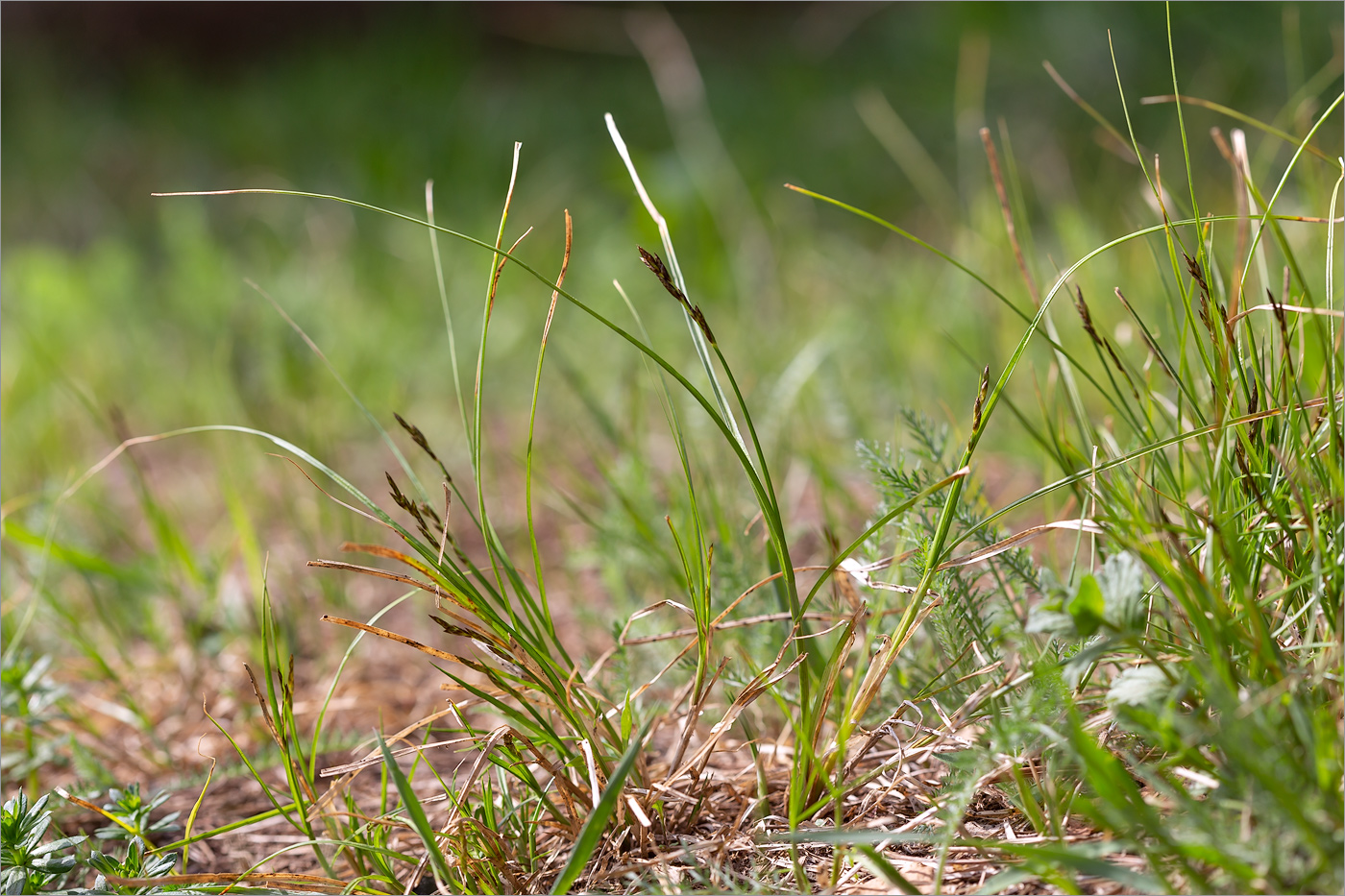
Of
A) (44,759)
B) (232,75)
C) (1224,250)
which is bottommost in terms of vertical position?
(44,759)

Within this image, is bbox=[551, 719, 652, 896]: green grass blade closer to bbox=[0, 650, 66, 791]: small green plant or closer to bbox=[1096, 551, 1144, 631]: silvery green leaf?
bbox=[1096, 551, 1144, 631]: silvery green leaf

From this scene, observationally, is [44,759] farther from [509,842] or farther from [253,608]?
[509,842]

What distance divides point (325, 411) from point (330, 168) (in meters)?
2.00

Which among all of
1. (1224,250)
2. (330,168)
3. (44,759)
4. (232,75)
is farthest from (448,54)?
(44,759)

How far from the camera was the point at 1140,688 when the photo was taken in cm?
54

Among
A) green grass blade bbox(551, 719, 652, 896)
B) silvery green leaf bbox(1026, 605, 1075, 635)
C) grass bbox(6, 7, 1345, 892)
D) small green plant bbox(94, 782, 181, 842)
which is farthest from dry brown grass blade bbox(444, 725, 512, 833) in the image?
silvery green leaf bbox(1026, 605, 1075, 635)

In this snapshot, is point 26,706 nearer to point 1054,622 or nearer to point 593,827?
point 593,827

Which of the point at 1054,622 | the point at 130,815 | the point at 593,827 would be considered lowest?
the point at 130,815

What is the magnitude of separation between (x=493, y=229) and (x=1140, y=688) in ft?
7.70

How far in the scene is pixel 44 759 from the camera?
0.92m

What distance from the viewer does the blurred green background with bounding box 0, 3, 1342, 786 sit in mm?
1409

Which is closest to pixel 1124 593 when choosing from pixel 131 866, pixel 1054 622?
pixel 1054 622

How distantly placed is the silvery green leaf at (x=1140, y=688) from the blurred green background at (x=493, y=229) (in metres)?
0.39

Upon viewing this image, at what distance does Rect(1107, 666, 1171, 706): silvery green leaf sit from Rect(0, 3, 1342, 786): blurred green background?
39cm
